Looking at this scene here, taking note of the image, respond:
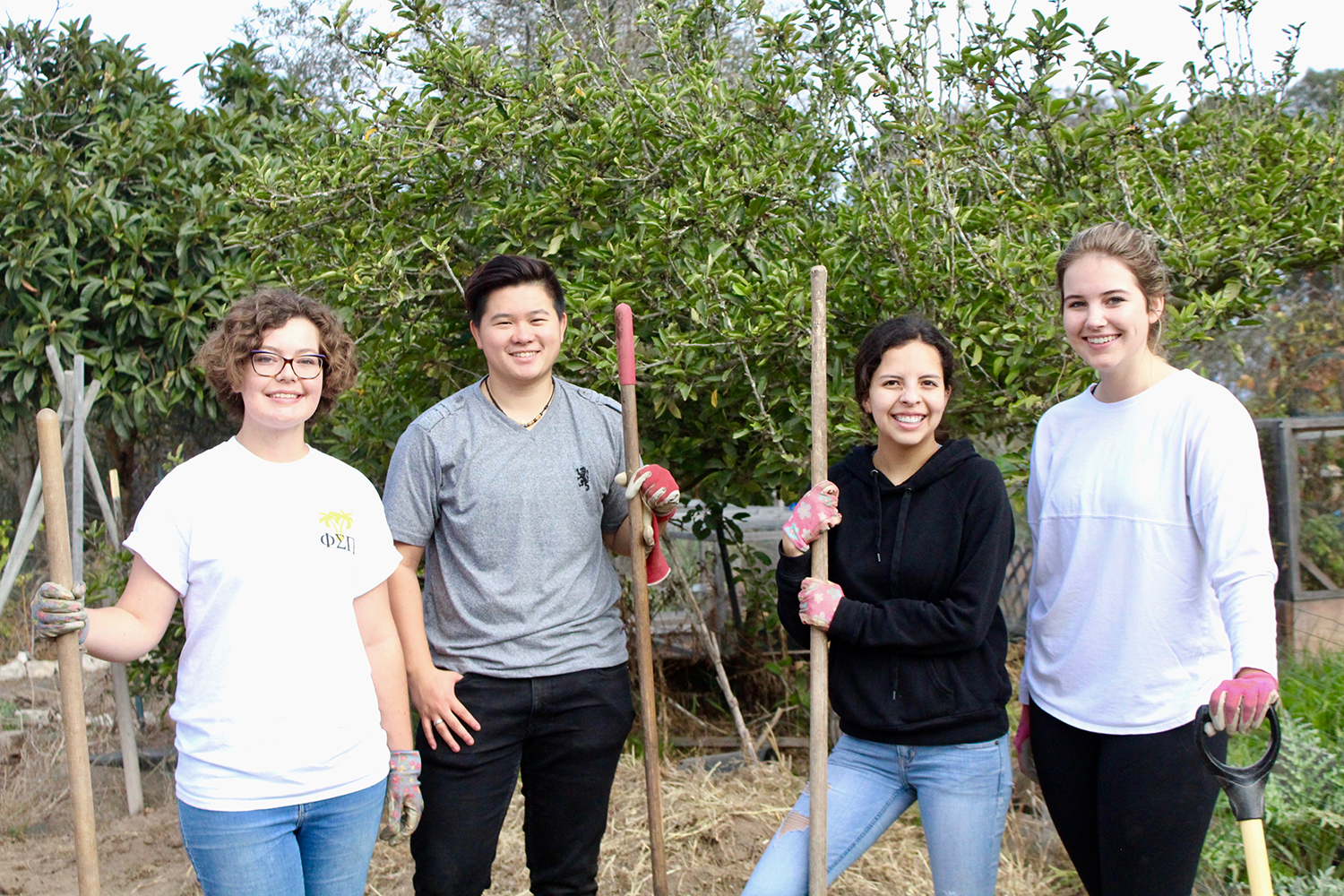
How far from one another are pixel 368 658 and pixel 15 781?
354cm

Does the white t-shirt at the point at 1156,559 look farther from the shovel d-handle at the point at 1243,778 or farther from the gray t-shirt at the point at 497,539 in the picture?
the gray t-shirt at the point at 497,539

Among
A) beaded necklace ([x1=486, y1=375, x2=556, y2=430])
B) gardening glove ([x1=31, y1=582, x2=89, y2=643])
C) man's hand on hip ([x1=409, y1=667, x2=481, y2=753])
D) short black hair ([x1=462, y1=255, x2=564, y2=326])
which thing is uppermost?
short black hair ([x1=462, y1=255, x2=564, y2=326])

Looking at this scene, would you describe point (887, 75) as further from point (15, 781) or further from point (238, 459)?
point (15, 781)

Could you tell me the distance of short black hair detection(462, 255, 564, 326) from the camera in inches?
105

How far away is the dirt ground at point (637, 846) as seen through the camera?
12.0ft

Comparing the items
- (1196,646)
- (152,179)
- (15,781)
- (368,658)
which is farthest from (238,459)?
(152,179)

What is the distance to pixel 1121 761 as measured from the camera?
2.22 metres

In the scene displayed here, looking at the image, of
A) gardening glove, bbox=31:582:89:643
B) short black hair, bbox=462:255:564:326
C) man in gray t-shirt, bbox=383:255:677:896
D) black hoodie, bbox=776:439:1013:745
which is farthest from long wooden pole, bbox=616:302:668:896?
gardening glove, bbox=31:582:89:643

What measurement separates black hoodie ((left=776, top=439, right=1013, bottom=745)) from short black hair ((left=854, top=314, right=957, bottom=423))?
205 millimetres

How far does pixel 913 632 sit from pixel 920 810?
40cm

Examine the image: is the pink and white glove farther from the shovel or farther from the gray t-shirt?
the shovel

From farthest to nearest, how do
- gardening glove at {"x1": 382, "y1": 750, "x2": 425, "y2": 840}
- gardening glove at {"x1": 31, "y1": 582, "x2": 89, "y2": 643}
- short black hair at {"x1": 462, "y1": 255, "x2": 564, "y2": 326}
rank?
short black hair at {"x1": 462, "y1": 255, "x2": 564, "y2": 326} < gardening glove at {"x1": 382, "y1": 750, "x2": 425, "y2": 840} < gardening glove at {"x1": 31, "y1": 582, "x2": 89, "y2": 643}

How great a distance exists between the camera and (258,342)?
91.1 inches

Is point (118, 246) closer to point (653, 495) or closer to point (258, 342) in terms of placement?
point (258, 342)
